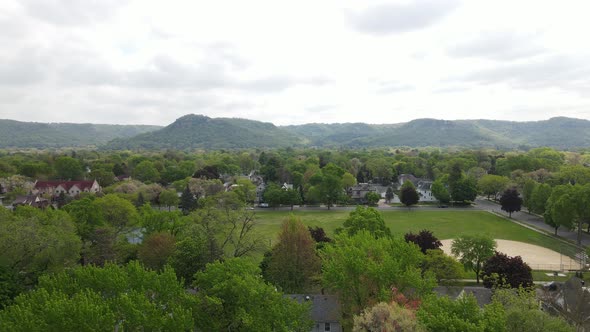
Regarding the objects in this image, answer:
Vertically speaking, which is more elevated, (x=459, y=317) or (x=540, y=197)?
(x=459, y=317)

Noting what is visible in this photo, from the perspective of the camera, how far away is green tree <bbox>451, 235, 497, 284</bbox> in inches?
1316

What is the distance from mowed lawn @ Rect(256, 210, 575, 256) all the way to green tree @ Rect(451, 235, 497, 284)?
41.9ft

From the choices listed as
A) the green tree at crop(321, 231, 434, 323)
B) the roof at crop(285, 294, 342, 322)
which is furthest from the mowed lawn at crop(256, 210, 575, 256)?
the green tree at crop(321, 231, 434, 323)

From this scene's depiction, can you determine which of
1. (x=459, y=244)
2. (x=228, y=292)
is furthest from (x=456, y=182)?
(x=228, y=292)

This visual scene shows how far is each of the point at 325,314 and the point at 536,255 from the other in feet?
104

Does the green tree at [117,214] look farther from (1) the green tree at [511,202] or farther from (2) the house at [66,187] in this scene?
(1) the green tree at [511,202]

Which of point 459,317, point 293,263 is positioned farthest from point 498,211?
point 459,317

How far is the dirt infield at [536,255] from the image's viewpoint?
38.8 m

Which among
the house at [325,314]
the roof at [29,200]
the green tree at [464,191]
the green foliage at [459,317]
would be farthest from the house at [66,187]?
the green foliage at [459,317]

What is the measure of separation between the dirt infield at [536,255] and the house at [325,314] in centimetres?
2373

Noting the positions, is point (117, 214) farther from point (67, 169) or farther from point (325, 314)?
point (67, 169)

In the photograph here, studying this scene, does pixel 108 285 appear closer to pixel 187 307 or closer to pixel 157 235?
pixel 187 307

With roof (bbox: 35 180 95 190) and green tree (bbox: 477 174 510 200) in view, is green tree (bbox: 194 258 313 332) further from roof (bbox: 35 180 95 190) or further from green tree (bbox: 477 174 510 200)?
green tree (bbox: 477 174 510 200)

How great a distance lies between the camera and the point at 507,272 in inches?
1161
